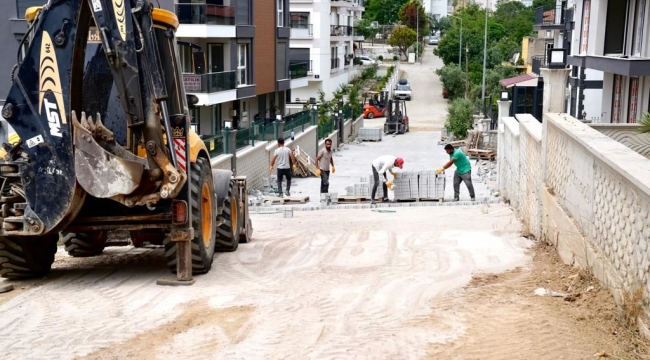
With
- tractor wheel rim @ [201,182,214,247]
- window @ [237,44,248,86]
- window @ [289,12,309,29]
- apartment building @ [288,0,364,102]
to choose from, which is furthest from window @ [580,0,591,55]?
window @ [289,12,309,29]

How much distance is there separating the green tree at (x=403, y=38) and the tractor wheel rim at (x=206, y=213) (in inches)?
3282

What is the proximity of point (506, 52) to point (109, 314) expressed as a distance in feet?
257

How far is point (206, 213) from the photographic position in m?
10.2

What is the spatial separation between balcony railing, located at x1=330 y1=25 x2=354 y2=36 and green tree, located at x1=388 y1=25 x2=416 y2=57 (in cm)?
2362

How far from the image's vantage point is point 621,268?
7031 millimetres

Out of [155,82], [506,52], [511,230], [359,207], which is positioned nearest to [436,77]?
[506,52]

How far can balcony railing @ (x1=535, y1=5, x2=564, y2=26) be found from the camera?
46.1m

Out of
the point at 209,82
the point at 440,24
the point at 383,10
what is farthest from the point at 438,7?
the point at 209,82

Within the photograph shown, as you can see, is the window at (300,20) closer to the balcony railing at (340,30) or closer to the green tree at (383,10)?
the balcony railing at (340,30)

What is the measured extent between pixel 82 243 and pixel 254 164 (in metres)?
15.1

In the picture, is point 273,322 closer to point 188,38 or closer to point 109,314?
point 109,314

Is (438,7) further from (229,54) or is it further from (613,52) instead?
(613,52)

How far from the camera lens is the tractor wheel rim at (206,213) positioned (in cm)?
1007

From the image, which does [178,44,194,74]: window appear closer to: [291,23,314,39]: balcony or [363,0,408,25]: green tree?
[291,23,314,39]: balcony
